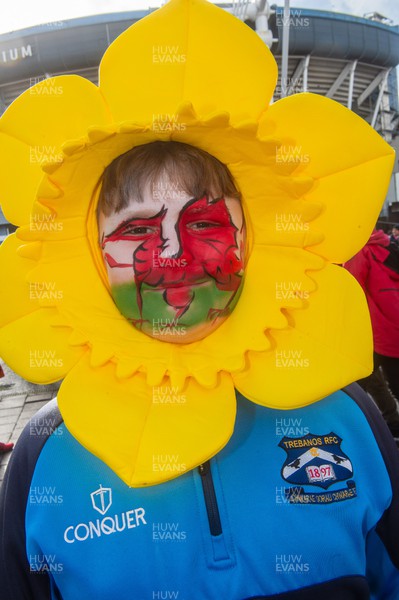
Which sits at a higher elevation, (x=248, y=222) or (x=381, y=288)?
(x=248, y=222)

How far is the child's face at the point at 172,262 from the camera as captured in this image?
1.03 m

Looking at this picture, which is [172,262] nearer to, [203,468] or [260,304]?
[260,304]

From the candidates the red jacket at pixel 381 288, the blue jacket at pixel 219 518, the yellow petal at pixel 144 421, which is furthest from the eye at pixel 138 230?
the red jacket at pixel 381 288

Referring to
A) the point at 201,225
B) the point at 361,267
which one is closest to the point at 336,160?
the point at 201,225

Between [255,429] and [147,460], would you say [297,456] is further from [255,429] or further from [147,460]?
[147,460]

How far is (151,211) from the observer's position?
1054 mm

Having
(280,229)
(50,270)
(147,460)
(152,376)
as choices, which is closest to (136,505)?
(147,460)

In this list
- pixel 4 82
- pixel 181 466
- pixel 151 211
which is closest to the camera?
pixel 181 466

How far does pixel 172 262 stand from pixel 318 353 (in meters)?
0.44

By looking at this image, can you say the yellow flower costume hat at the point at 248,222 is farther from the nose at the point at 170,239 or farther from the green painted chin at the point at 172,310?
the nose at the point at 170,239

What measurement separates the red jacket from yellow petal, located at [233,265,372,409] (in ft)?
7.95

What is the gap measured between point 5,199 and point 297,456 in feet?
3.34

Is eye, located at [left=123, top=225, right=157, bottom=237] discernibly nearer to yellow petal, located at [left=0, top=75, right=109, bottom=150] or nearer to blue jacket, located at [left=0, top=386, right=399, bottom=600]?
yellow petal, located at [left=0, top=75, right=109, bottom=150]

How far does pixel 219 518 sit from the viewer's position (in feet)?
3.25
